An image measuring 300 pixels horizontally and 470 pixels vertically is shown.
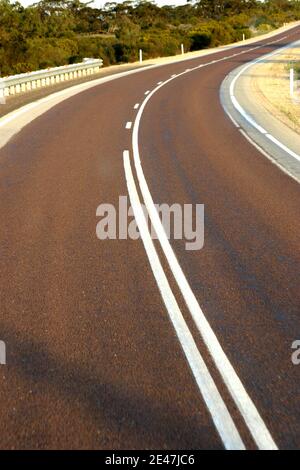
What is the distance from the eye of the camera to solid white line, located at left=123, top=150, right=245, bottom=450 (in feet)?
13.4

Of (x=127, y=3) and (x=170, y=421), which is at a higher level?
(x=127, y=3)

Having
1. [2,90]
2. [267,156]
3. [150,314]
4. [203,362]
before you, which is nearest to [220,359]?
[203,362]

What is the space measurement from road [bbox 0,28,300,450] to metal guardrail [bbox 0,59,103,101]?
44.9 feet

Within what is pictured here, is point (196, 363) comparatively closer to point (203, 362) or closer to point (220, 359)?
point (203, 362)

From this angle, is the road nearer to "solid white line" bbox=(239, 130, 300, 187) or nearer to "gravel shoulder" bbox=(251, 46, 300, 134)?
Answer: "solid white line" bbox=(239, 130, 300, 187)

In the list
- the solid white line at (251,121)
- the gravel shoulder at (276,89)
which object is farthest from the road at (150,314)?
the gravel shoulder at (276,89)

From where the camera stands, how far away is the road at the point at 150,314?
421cm

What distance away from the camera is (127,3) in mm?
109562

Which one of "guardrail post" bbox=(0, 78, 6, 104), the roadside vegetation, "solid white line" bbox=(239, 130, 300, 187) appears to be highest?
the roadside vegetation

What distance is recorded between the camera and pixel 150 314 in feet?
19.2

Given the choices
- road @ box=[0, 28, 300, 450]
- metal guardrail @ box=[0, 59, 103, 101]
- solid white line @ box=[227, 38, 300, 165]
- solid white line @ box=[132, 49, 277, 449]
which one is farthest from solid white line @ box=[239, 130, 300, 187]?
metal guardrail @ box=[0, 59, 103, 101]

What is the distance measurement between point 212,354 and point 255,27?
95.9m
